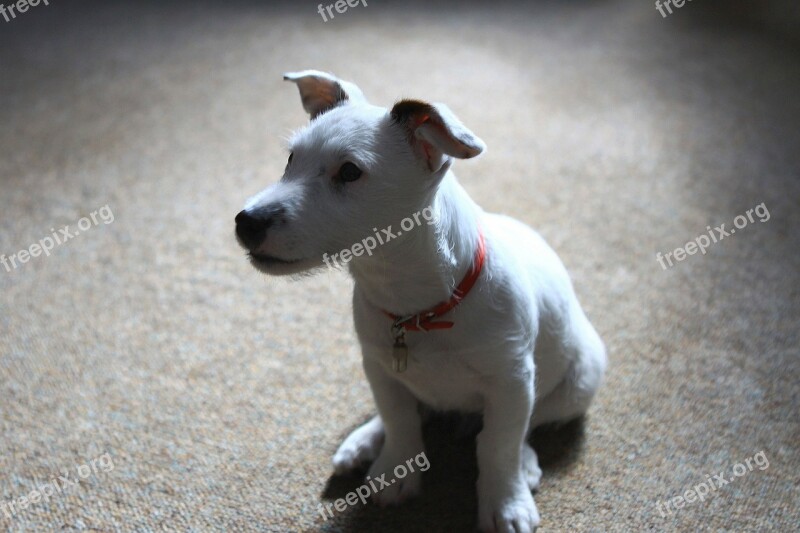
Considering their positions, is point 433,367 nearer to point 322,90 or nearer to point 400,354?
point 400,354

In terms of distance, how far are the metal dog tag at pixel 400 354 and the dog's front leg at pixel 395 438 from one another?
0.43 ft

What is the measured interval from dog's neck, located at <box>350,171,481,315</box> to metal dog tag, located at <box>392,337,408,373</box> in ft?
0.20

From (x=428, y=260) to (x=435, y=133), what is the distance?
0.73ft

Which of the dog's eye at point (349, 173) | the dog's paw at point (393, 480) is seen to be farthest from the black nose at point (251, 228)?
the dog's paw at point (393, 480)

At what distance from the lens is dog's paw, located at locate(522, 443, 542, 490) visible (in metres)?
1.48

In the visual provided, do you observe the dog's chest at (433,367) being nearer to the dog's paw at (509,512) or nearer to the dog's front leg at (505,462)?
the dog's front leg at (505,462)

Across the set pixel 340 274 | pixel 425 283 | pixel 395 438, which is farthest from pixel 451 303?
pixel 340 274

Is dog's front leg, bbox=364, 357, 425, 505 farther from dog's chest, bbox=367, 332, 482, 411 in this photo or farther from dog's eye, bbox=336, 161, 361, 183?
dog's eye, bbox=336, 161, 361, 183

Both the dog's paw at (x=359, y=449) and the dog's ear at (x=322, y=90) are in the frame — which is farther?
the dog's paw at (x=359, y=449)

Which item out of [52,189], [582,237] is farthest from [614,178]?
[52,189]

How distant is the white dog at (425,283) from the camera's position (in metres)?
1.12

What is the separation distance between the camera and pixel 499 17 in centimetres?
403

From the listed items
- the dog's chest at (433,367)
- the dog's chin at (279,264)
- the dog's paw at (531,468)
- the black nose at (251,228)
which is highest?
the black nose at (251,228)

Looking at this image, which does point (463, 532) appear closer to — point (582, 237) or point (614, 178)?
point (582, 237)
